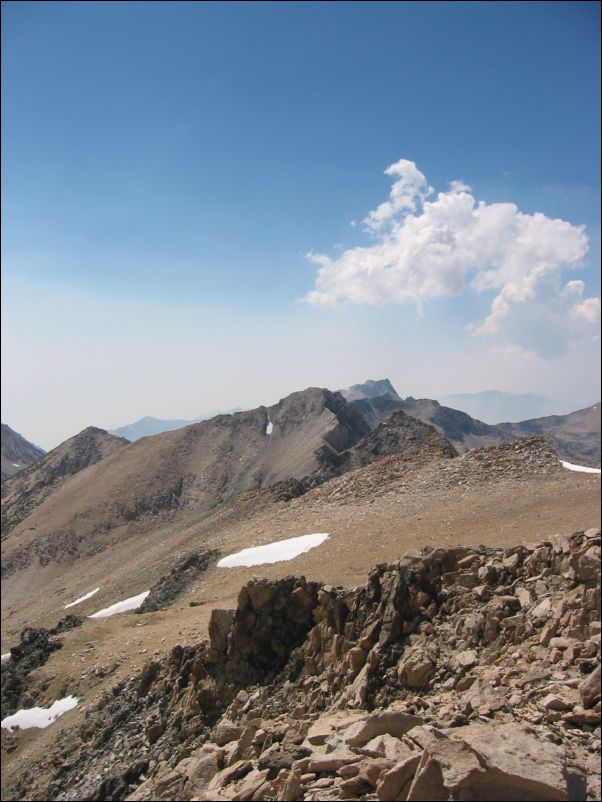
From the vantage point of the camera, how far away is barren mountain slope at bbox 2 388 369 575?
82000 mm

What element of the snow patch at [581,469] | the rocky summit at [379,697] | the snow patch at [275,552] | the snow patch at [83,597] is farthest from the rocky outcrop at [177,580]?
the snow patch at [581,469]

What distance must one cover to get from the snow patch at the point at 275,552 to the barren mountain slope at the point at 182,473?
41926 millimetres

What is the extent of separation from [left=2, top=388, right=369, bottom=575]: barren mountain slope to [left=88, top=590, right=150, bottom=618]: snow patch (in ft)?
115

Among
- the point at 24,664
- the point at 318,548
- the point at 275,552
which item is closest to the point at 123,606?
the point at 24,664

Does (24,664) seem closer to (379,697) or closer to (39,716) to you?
(39,716)

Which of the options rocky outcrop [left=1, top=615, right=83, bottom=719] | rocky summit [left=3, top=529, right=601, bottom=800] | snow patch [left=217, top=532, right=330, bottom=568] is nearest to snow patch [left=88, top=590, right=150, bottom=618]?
rocky outcrop [left=1, top=615, right=83, bottom=719]

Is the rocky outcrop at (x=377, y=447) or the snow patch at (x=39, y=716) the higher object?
the rocky outcrop at (x=377, y=447)

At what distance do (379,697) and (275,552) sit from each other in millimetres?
20892

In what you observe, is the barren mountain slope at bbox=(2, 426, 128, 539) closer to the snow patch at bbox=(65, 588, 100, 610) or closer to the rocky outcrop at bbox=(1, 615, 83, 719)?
the snow patch at bbox=(65, 588, 100, 610)

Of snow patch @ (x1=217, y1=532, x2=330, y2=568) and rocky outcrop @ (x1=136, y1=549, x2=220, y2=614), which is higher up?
snow patch @ (x1=217, y1=532, x2=330, y2=568)

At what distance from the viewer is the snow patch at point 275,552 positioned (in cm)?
3212

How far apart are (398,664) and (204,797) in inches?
219

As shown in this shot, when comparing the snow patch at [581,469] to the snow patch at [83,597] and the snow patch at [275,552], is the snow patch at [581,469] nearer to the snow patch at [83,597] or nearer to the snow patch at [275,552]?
the snow patch at [275,552]

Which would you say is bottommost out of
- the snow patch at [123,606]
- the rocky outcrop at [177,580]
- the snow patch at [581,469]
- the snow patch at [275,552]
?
the snow patch at [123,606]
